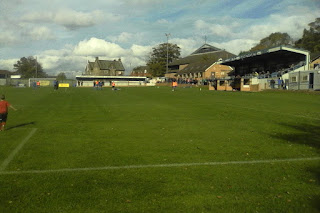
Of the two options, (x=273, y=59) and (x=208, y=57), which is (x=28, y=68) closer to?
(x=208, y=57)

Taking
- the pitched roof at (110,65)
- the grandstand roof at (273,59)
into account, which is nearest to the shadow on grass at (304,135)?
the grandstand roof at (273,59)

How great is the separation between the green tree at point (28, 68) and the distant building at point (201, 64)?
229 feet

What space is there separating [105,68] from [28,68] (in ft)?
146

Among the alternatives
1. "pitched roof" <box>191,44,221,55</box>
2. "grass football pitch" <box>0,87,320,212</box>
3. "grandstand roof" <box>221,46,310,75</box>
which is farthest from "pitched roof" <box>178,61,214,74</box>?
"grass football pitch" <box>0,87,320,212</box>

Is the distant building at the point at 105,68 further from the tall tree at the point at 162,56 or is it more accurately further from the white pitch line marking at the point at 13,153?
the white pitch line marking at the point at 13,153

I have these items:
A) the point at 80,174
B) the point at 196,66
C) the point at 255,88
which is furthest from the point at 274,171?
the point at 196,66

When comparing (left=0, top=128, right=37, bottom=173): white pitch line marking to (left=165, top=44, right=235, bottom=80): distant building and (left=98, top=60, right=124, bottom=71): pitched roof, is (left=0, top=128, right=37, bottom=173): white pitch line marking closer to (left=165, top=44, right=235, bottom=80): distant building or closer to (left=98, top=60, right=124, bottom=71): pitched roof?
(left=165, top=44, right=235, bottom=80): distant building

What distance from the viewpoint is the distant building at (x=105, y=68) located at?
130 metres

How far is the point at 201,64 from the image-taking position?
88.2 m

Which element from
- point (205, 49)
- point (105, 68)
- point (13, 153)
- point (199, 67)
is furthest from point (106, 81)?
point (13, 153)

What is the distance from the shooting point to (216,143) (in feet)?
29.4

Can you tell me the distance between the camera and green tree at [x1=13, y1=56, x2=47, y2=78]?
147000mm

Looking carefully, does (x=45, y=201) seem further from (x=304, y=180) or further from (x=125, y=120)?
(x=125, y=120)

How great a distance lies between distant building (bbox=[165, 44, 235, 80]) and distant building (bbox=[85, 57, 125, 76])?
2778 cm
